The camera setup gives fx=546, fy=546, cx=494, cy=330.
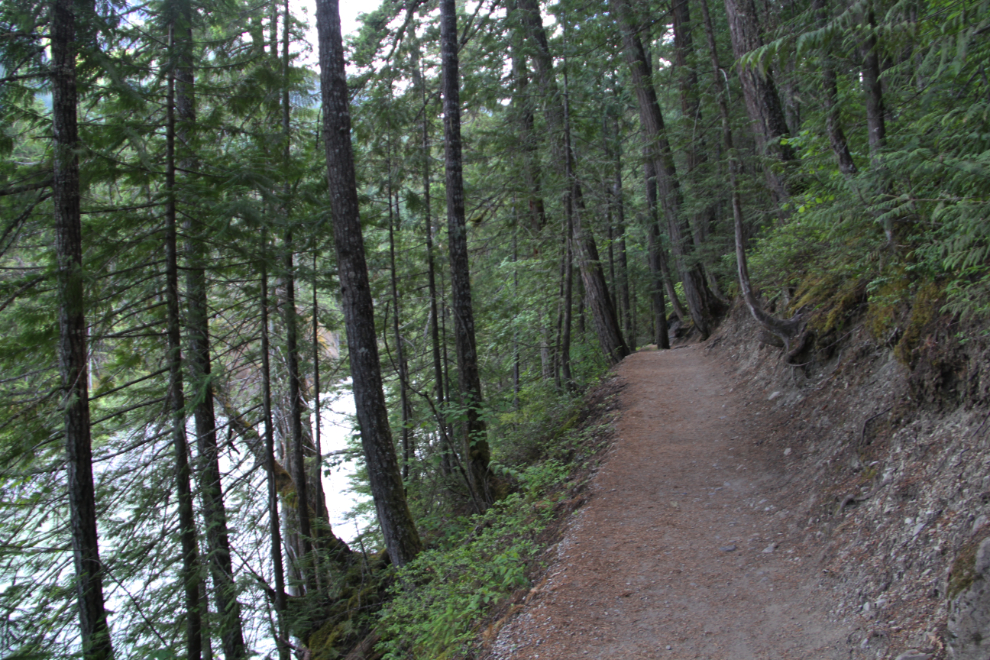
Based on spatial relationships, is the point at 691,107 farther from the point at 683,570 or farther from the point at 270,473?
the point at 270,473

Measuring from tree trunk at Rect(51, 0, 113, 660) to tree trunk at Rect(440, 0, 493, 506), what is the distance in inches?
187

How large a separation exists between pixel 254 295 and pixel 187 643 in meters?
4.54

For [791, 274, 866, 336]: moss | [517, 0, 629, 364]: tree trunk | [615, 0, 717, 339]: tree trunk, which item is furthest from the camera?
[615, 0, 717, 339]: tree trunk

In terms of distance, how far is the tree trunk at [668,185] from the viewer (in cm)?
1268

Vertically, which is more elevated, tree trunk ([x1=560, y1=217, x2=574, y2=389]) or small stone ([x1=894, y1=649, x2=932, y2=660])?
tree trunk ([x1=560, y1=217, x2=574, y2=389])

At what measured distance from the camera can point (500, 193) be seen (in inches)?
467

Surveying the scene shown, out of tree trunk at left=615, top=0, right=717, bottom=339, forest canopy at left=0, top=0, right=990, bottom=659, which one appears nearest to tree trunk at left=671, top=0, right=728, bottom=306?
tree trunk at left=615, top=0, right=717, bottom=339

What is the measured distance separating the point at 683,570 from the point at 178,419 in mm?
5983

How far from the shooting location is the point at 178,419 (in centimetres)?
675

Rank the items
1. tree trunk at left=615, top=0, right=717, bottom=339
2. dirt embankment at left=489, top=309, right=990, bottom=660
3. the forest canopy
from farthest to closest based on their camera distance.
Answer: tree trunk at left=615, top=0, right=717, bottom=339 < the forest canopy < dirt embankment at left=489, top=309, right=990, bottom=660

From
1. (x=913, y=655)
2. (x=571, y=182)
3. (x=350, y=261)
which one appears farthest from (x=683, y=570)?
(x=571, y=182)

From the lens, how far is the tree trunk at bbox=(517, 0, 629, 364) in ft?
35.4

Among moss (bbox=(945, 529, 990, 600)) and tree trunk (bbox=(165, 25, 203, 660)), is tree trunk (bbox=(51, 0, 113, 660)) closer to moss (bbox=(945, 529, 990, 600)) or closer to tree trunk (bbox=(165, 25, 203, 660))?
tree trunk (bbox=(165, 25, 203, 660))

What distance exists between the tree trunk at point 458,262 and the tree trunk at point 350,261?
168 cm
